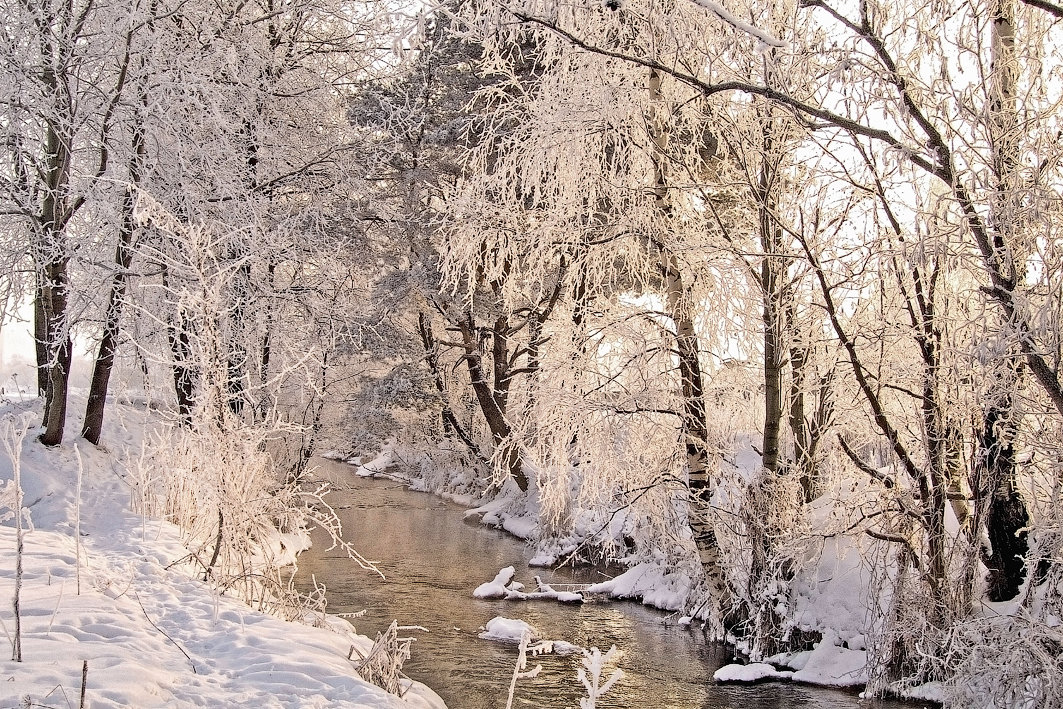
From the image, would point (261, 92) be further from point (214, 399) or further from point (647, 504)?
point (647, 504)

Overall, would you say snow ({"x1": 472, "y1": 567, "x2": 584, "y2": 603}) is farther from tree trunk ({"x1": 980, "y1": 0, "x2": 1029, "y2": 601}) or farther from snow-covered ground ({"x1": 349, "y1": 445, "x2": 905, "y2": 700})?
tree trunk ({"x1": 980, "y1": 0, "x2": 1029, "y2": 601})

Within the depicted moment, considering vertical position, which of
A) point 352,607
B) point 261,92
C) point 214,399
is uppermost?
point 261,92

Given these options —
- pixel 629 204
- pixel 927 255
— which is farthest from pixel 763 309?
pixel 927 255

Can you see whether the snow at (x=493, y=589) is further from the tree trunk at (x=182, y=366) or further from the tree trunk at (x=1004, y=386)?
the tree trunk at (x=1004, y=386)

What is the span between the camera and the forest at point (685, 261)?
Result: 16.2ft

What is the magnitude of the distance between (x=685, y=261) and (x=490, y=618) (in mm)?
4384

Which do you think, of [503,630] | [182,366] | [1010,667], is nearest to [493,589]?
[503,630]

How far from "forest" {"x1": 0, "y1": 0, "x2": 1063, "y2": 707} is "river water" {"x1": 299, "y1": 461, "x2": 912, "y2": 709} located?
68 centimetres

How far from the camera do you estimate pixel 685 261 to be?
815cm

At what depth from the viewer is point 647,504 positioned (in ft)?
26.9

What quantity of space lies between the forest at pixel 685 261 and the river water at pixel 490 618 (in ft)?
2.22

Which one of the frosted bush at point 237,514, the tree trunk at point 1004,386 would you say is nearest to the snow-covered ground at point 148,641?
the frosted bush at point 237,514

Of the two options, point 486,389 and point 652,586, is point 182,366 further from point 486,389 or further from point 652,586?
point 486,389

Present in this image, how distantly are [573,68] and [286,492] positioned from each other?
520cm
